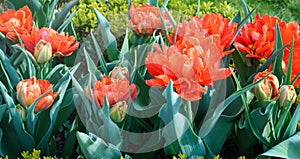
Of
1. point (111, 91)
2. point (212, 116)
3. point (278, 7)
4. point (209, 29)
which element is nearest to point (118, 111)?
point (111, 91)

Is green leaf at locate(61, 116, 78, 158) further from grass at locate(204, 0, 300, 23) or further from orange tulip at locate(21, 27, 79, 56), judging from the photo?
grass at locate(204, 0, 300, 23)

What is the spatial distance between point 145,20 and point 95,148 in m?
0.48

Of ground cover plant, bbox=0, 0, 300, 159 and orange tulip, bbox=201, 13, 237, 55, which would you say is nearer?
ground cover plant, bbox=0, 0, 300, 159

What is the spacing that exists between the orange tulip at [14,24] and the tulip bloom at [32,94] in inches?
10.5

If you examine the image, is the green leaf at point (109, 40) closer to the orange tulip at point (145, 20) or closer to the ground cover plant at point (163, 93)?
the ground cover plant at point (163, 93)

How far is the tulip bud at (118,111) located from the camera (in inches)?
53.3

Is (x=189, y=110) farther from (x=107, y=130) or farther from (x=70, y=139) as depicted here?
(x=70, y=139)

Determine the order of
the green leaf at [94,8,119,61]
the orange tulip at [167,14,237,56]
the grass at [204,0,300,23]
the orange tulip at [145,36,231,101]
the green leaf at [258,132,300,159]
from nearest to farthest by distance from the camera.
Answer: the orange tulip at [145,36,231,101] → the green leaf at [258,132,300,159] → the orange tulip at [167,14,237,56] → the green leaf at [94,8,119,61] → the grass at [204,0,300,23]

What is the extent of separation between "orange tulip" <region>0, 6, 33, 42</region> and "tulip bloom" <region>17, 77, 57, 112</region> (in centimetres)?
27

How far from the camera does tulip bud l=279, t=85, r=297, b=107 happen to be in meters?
1.45

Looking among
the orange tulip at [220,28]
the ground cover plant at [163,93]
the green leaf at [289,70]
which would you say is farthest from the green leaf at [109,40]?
the green leaf at [289,70]

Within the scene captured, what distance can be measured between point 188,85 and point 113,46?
59cm

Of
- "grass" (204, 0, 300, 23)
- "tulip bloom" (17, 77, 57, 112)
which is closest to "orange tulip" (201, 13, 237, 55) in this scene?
"tulip bloom" (17, 77, 57, 112)

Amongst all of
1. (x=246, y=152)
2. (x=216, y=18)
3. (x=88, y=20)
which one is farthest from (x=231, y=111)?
(x=88, y=20)
